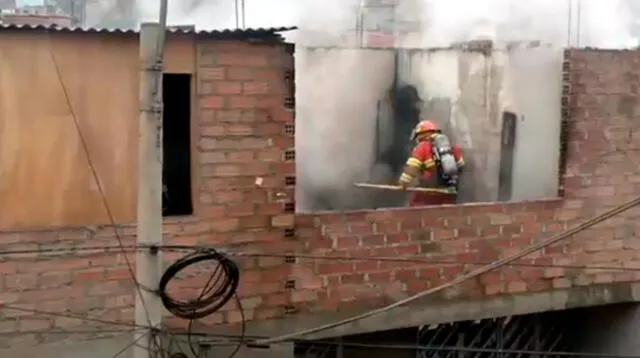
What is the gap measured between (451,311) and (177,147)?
2647 mm

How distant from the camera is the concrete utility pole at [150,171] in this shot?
519cm

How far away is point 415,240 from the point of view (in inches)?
326

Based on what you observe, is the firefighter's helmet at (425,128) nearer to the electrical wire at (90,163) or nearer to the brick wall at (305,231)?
the brick wall at (305,231)

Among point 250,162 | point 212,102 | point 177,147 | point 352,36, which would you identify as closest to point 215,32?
point 212,102

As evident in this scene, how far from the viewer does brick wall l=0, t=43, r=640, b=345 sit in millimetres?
7070

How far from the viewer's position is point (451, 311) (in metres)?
8.56

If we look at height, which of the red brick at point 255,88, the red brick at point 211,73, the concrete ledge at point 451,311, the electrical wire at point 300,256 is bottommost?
the concrete ledge at point 451,311

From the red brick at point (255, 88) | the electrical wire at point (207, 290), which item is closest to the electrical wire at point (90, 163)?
the electrical wire at point (207, 290)

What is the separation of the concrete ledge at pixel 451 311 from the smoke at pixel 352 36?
1.03 m

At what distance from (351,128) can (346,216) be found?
1231mm

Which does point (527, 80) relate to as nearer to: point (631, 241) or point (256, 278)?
point (631, 241)

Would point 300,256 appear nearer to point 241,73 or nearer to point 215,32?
point 241,73

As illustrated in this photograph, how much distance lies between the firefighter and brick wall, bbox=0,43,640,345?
0.43 metres

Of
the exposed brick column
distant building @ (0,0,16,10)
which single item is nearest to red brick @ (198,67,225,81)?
the exposed brick column
